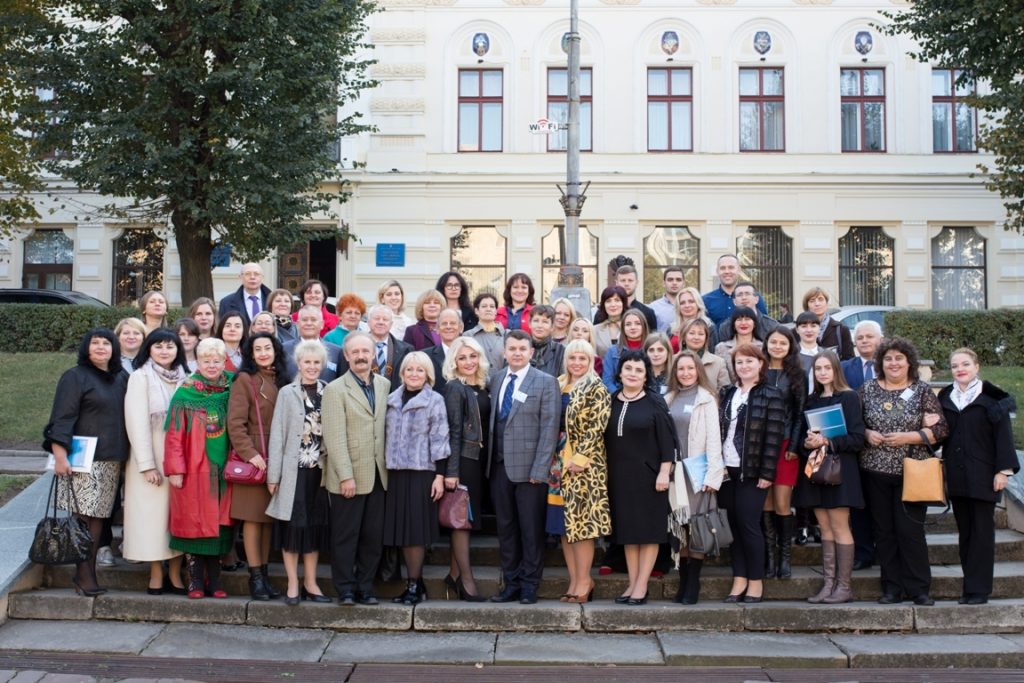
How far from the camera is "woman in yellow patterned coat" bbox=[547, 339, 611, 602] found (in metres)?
7.68

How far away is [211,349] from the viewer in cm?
780

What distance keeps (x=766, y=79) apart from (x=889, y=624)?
793 inches

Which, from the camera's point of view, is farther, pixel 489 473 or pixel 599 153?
pixel 599 153

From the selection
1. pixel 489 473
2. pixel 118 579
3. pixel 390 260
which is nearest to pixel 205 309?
pixel 118 579

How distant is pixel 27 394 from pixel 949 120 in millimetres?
21804

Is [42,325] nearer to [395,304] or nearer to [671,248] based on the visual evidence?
[395,304]

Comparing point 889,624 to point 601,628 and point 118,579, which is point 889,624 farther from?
point 118,579

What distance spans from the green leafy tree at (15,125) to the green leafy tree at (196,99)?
15.4 inches

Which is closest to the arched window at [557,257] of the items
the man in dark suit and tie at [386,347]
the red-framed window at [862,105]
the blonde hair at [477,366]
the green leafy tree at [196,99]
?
the red-framed window at [862,105]

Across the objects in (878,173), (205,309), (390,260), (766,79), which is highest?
(766,79)

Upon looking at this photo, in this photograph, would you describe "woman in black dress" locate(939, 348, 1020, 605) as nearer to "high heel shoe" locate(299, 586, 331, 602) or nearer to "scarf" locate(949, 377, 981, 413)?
"scarf" locate(949, 377, 981, 413)

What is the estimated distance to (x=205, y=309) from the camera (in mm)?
9078

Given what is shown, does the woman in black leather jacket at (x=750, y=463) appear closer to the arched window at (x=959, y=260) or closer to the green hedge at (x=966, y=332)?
the green hedge at (x=966, y=332)

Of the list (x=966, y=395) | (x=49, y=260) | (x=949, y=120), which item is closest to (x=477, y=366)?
(x=966, y=395)
